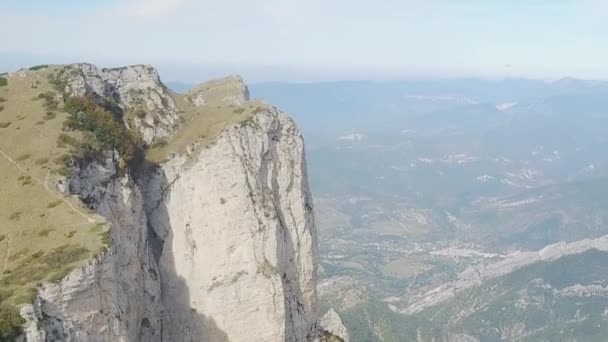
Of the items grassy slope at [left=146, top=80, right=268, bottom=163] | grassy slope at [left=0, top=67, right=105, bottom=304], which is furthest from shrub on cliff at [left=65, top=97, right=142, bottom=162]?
grassy slope at [left=146, top=80, right=268, bottom=163]

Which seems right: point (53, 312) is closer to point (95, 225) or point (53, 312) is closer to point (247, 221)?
point (95, 225)

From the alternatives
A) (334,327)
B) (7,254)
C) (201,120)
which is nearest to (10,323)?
(7,254)

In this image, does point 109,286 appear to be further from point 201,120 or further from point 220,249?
point 201,120

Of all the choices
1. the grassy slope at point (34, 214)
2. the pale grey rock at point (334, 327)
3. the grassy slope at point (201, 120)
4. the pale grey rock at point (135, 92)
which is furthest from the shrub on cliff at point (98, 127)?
the pale grey rock at point (334, 327)

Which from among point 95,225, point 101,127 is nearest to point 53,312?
point 95,225

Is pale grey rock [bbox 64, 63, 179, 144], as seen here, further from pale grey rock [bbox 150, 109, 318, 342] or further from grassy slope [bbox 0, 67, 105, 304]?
pale grey rock [bbox 150, 109, 318, 342]
